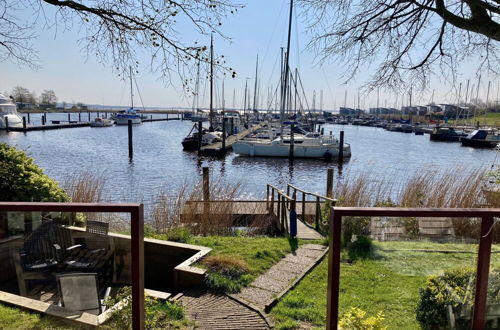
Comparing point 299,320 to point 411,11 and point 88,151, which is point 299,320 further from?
point 88,151

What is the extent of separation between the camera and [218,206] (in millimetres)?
11125

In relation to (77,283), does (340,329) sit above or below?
below

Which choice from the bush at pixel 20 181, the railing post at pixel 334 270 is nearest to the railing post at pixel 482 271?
the railing post at pixel 334 270

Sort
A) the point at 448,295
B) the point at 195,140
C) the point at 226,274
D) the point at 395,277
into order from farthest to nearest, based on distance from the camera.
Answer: the point at 195,140
the point at 226,274
the point at 395,277
the point at 448,295

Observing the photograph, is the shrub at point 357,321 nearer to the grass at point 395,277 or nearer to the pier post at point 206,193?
the grass at point 395,277

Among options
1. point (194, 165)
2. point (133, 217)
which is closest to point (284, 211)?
point (133, 217)

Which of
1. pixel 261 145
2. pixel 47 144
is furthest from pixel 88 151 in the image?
pixel 261 145

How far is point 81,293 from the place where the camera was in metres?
3.62

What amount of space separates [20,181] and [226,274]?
412 cm

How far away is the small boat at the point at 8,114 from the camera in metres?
65.8

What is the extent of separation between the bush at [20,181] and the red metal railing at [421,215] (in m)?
6.24

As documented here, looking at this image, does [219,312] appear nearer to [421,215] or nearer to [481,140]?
[421,215]

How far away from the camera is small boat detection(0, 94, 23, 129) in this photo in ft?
216

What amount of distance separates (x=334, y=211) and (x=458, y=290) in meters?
1.50
